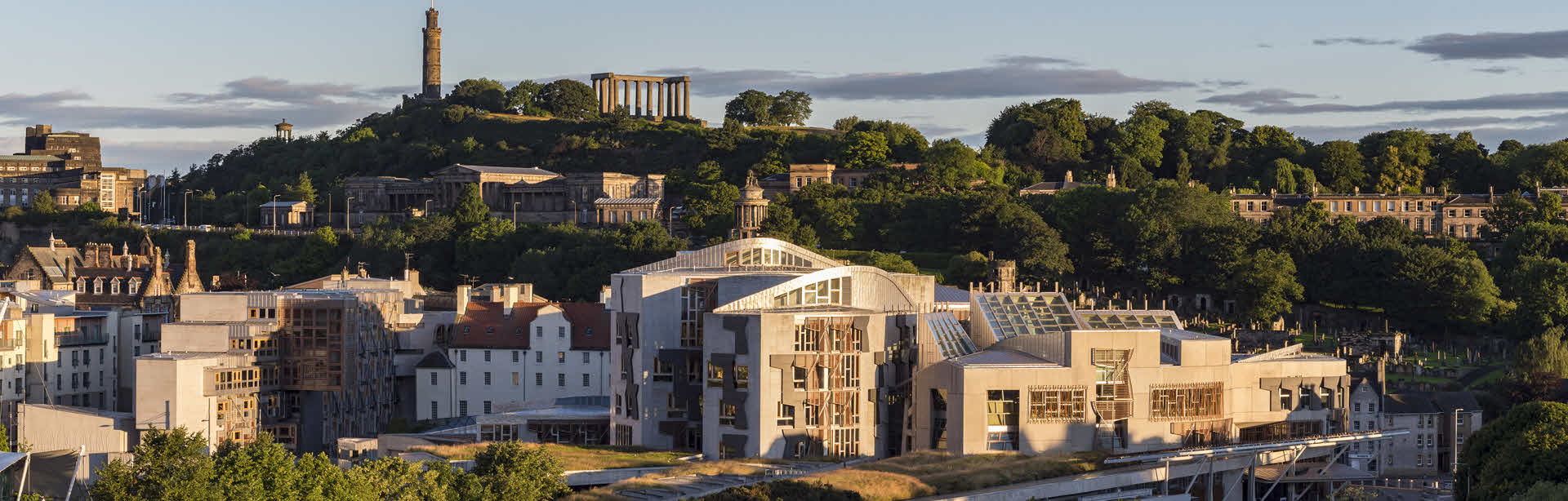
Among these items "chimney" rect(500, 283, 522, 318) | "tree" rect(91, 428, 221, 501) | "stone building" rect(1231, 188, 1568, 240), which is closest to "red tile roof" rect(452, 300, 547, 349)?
"chimney" rect(500, 283, 522, 318)

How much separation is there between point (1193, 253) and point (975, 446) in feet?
200

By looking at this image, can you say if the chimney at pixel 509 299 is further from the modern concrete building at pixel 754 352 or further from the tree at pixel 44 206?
the tree at pixel 44 206

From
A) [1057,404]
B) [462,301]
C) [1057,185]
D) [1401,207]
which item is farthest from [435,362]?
[1401,207]

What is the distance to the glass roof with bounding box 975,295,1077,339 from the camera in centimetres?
7150

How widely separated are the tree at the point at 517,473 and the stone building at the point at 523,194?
327 feet

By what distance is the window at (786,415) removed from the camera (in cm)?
6619

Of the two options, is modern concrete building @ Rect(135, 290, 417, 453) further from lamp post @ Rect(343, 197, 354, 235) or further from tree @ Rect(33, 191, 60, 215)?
tree @ Rect(33, 191, 60, 215)

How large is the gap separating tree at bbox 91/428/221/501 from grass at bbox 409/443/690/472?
29.1ft

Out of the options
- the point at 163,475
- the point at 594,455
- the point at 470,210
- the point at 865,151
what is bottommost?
the point at 594,455

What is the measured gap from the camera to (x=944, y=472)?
5756cm

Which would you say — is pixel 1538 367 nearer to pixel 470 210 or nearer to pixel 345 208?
pixel 470 210

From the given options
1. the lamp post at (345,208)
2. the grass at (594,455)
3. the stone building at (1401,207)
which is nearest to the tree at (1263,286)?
the stone building at (1401,207)

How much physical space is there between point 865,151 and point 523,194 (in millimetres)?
29405

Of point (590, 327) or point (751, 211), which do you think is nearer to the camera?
point (590, 327)
